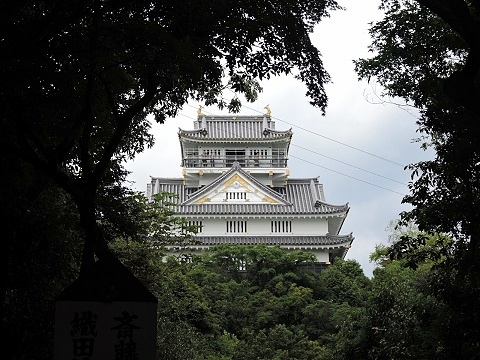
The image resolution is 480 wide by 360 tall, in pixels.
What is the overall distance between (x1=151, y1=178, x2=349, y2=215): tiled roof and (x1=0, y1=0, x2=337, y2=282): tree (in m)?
29.6

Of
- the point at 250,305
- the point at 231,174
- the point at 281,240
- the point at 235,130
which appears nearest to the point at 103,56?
the point at 250,305

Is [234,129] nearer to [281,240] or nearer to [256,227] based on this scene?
[256,227]

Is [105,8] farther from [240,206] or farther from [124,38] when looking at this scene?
[240,206]

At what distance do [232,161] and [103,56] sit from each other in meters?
35.7

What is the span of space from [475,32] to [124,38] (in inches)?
140

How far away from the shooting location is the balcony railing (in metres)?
42.5

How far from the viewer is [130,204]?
1280 cm

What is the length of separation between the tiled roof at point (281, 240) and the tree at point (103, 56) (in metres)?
29.1

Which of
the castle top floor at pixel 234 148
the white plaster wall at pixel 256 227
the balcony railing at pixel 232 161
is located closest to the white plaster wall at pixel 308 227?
the white plaster wall at pixel 256 227

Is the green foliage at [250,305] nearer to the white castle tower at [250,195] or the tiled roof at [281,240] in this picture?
the tiled roof at [281,240]

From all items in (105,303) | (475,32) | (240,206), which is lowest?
(105,303)

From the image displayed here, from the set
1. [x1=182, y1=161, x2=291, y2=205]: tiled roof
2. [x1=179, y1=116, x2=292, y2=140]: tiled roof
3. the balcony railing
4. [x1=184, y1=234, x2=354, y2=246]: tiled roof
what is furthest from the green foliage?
[x1=179, y1=116, x2=292, y2=140]: tiled roof

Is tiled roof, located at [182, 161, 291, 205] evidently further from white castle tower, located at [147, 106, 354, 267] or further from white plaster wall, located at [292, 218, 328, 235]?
white plaster wall, located at [292, 218, 328, 235]

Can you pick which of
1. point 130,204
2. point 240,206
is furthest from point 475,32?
point 240,206
